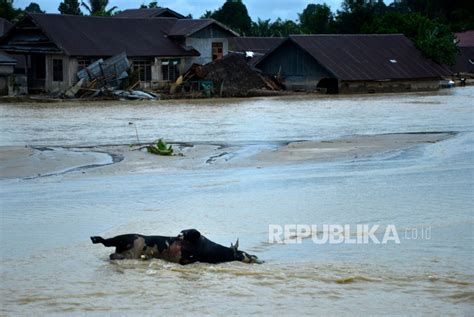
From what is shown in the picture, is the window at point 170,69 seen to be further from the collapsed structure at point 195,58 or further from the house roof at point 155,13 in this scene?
the house roof at point 155,13

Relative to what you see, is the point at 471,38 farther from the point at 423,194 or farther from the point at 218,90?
the point at 423,194

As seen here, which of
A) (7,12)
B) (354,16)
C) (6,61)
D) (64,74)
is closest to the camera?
(6,61)

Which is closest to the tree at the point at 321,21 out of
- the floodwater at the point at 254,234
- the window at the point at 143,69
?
the window at the point at 143,69

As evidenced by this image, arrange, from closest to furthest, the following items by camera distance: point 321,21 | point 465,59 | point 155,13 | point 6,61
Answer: point 6,61, point 155,13, point 465,59, point 321,21

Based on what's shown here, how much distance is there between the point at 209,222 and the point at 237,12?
58.1m

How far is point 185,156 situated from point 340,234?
807 centimetres

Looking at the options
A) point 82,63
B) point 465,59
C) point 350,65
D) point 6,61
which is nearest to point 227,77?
point 350,65

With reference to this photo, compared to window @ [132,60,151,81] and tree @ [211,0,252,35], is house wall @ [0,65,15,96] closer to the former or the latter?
window @ [132,60,151,81]

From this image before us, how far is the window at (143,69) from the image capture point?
40.5 meters

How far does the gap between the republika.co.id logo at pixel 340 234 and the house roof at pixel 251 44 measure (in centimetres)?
3882

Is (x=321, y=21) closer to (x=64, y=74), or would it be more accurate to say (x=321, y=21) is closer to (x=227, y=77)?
(x=227, y=77)

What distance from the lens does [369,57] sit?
4331cm

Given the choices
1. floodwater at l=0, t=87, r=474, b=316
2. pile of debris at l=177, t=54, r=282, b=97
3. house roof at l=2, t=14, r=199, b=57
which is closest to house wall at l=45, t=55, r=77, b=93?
house roof at l=2, t=14, r=199, b=57

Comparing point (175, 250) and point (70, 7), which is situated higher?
point (70, 7)
